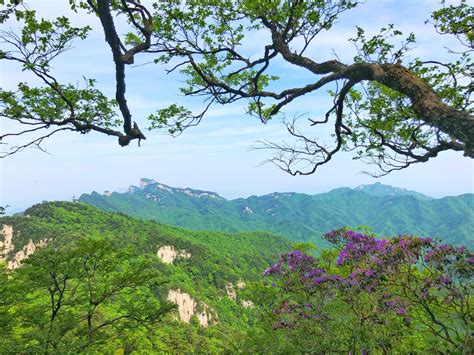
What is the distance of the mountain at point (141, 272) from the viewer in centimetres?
765

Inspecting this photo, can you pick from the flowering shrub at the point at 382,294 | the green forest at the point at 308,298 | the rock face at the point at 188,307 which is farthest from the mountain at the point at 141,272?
the flowering shrub at the point at 382,294

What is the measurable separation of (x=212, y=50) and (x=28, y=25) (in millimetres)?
3224

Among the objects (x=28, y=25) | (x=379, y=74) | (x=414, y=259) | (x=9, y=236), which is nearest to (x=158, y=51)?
(x=28, y=25)

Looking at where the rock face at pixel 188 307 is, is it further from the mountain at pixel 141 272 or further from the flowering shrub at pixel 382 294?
the flowering shrub at pixel 382 294

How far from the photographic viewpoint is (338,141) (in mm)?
5957

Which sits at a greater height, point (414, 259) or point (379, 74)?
point (379, 74)

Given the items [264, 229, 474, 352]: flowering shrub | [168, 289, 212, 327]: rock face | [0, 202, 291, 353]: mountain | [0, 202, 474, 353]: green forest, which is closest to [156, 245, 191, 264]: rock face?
[0, 202, 291, 353]: mountain

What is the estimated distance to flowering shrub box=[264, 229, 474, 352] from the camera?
14.5 feet

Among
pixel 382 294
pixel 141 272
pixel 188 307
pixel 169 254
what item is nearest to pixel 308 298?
pixel 382 294

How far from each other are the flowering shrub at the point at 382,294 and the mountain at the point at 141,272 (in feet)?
14.8

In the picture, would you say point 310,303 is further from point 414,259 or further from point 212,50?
point 212,50

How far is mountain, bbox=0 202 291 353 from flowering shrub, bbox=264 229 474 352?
4513mm

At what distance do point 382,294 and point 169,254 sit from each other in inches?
4189

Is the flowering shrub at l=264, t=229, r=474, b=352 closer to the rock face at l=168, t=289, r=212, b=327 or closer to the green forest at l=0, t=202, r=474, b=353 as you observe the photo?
the green forest at l=0, t=202, r=474, b=353
